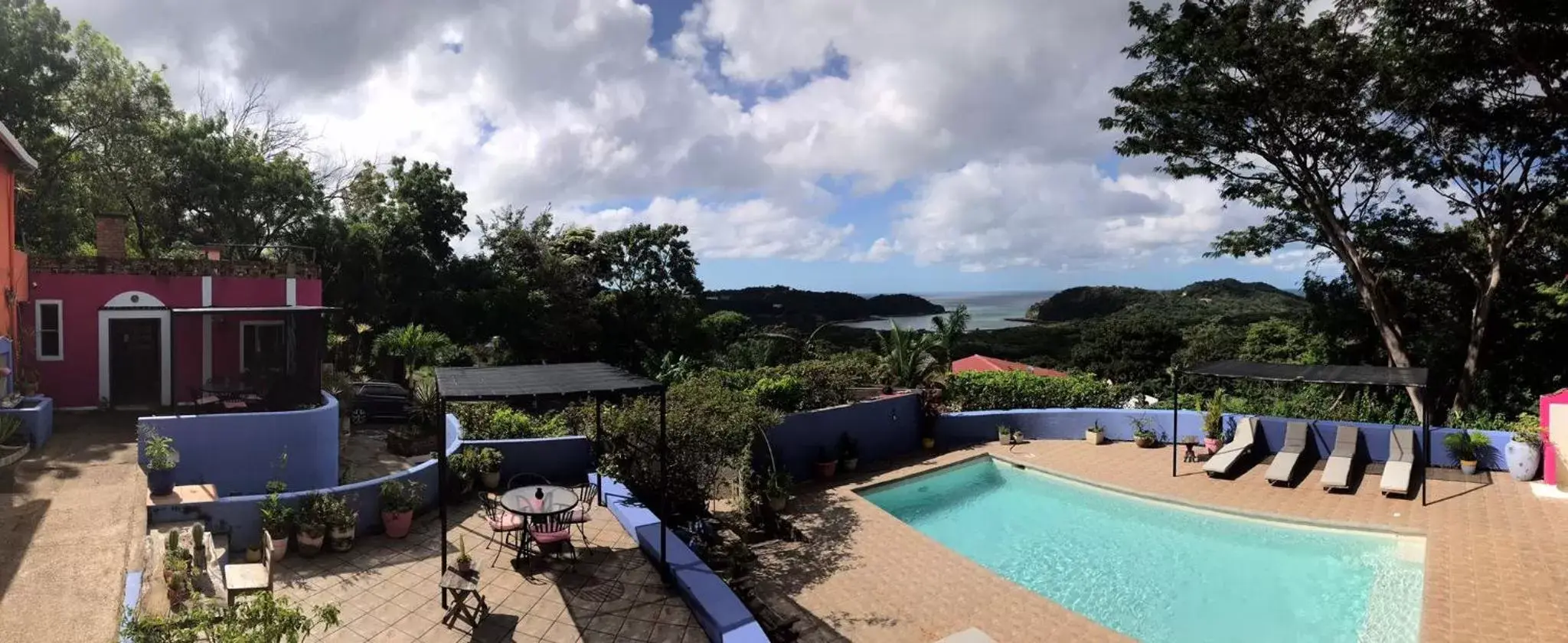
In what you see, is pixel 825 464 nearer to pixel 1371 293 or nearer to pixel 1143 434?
pixel 1143 434

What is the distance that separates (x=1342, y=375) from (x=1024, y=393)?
6885 mm

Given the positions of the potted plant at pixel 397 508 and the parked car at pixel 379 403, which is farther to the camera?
the parked car at pixel 379 403

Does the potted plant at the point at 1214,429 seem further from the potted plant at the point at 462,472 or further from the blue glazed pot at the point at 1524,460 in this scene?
the potted plant at the point at 462,472

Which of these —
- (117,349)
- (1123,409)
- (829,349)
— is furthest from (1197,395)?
(117,349)

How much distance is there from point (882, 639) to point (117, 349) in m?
15.3

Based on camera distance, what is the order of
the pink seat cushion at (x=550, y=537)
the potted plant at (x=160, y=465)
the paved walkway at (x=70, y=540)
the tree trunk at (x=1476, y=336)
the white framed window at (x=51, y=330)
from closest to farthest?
the paved walkway at (x=70, y=540), the pink seat cushion at (x=550, y=537), the potted plant at (x=160, y=465), the white framed window at (x=51, y=330), the tree trunk at (x=1476, y=336)

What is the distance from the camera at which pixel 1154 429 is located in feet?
56.2

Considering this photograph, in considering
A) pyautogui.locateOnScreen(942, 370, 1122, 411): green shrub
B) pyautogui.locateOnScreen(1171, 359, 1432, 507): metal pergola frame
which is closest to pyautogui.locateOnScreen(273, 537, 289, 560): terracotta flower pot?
pyautogui.locateOnScreen(1171, 359, 1432, 507): metal pergola frame

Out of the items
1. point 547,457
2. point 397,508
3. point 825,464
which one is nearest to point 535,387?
point 397,508

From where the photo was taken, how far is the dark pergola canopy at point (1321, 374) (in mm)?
12633

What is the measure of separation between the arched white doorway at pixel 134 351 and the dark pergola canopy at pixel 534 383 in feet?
31.1

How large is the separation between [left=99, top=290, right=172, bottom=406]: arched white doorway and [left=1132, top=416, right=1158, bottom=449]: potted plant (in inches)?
780

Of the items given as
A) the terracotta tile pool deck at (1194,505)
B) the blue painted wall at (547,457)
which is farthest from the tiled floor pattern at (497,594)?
the terracotta tile pool deck at (1194,505)

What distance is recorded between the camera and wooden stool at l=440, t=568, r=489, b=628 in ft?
21.2
